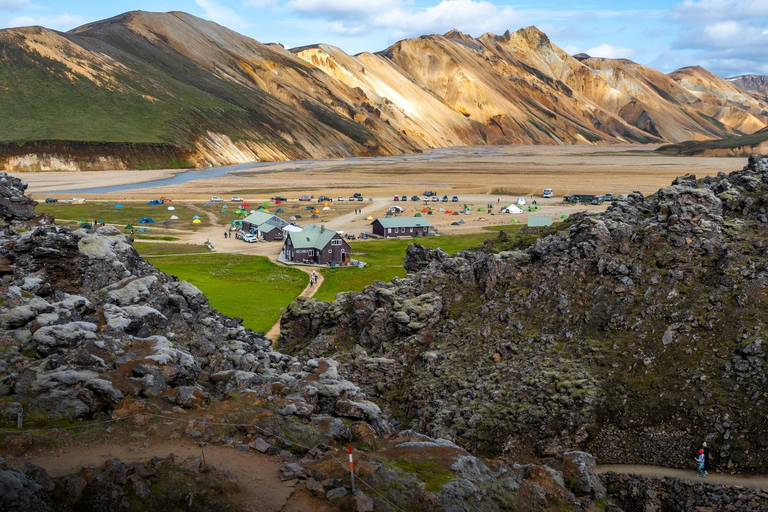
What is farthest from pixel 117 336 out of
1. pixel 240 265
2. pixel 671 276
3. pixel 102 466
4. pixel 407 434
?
pixel 240 265

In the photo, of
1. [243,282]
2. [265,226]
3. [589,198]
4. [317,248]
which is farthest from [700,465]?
[589,198]

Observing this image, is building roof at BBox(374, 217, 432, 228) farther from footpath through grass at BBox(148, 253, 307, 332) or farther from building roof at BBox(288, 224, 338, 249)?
footpath through grass at BBox(148, 253, 307, 332)

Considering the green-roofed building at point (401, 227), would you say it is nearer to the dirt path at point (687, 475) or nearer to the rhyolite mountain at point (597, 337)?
the rhyolite mountain at point (597, 337)

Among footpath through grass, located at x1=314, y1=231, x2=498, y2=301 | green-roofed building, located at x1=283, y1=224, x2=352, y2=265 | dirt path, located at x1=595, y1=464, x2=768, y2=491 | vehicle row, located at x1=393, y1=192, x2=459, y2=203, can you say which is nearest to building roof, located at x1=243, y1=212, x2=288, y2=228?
footpath through grass, located at x1=314, y1=231, x2=498, y2=301

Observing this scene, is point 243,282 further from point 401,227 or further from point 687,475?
point 687,475

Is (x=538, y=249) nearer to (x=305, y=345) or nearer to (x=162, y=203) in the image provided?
Answer: (x=305, y=345)
